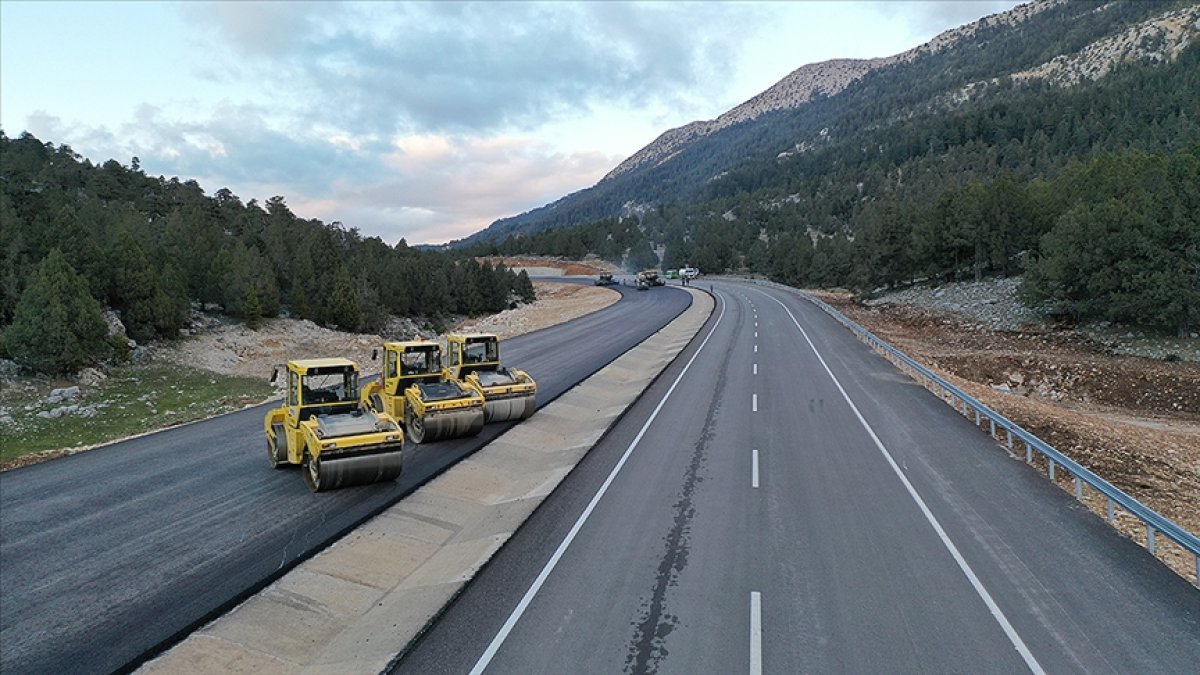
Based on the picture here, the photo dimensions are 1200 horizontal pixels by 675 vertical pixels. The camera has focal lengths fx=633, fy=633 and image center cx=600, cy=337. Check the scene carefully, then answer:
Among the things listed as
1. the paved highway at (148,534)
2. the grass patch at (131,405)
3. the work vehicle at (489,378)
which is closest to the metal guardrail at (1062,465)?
the work vehicle at (489,378)

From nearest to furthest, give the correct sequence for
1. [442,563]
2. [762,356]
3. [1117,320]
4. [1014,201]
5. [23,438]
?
1. [442,563]
2. [23,438]
3. [762,356]
4. [1117,320]
5. [1014,201]

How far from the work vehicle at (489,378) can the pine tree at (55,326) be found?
17945 millimetres

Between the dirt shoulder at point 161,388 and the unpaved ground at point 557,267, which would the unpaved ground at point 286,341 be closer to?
the dirt shoulder at point 161,388

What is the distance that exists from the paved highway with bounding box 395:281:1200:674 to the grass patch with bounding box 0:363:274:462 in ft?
52.1

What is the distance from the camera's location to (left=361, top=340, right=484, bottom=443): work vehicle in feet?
55.0

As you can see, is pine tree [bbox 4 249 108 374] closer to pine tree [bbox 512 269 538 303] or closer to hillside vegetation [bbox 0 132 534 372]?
hillside vegetation [bbox 0 132 534 372]

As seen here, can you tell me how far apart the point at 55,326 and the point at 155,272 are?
14070 millimetres

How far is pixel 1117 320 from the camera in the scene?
42031 millimetres

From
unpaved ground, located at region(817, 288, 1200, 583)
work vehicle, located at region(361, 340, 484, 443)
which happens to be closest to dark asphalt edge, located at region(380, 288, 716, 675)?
work vehicle, located at region(361, 340, 484, 443)

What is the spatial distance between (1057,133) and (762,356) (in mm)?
169894

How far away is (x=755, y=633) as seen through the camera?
8094 mm

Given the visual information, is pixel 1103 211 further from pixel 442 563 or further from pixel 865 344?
pixel 442 563

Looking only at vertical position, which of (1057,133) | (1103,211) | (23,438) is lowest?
(23,438)

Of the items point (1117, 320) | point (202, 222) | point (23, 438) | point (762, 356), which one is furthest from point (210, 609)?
point (202, 222)
